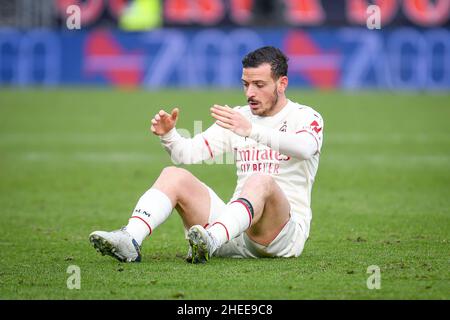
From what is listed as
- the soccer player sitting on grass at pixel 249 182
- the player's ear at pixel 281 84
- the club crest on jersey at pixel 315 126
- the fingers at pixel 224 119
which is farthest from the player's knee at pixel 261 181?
the player's ear at pixel 281 84

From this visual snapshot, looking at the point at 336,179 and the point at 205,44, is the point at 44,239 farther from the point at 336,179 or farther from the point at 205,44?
the point at 205,44

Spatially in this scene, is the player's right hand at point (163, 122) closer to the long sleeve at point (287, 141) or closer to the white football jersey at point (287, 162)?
the white football jersey at point (287, 162)

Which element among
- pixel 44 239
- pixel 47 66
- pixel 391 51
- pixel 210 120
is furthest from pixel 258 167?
pixel 47 66

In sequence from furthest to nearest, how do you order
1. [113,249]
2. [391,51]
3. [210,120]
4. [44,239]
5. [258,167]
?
[391,51] < [210,120] < [44,239] < [258,167] < [113,249]

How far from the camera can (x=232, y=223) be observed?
7.09m

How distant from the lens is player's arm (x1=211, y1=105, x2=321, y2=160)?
23.6 ft

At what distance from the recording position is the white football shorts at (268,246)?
7539 mm

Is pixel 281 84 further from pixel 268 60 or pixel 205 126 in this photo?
pixel 205 126

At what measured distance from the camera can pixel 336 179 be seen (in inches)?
539

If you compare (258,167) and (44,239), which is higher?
(258,167)

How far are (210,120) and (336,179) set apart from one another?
682 centimetres

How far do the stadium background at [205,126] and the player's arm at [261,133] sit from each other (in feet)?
2.77

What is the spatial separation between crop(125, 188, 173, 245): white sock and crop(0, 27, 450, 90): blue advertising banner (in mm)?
20652

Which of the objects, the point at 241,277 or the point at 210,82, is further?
the point at 210,82
